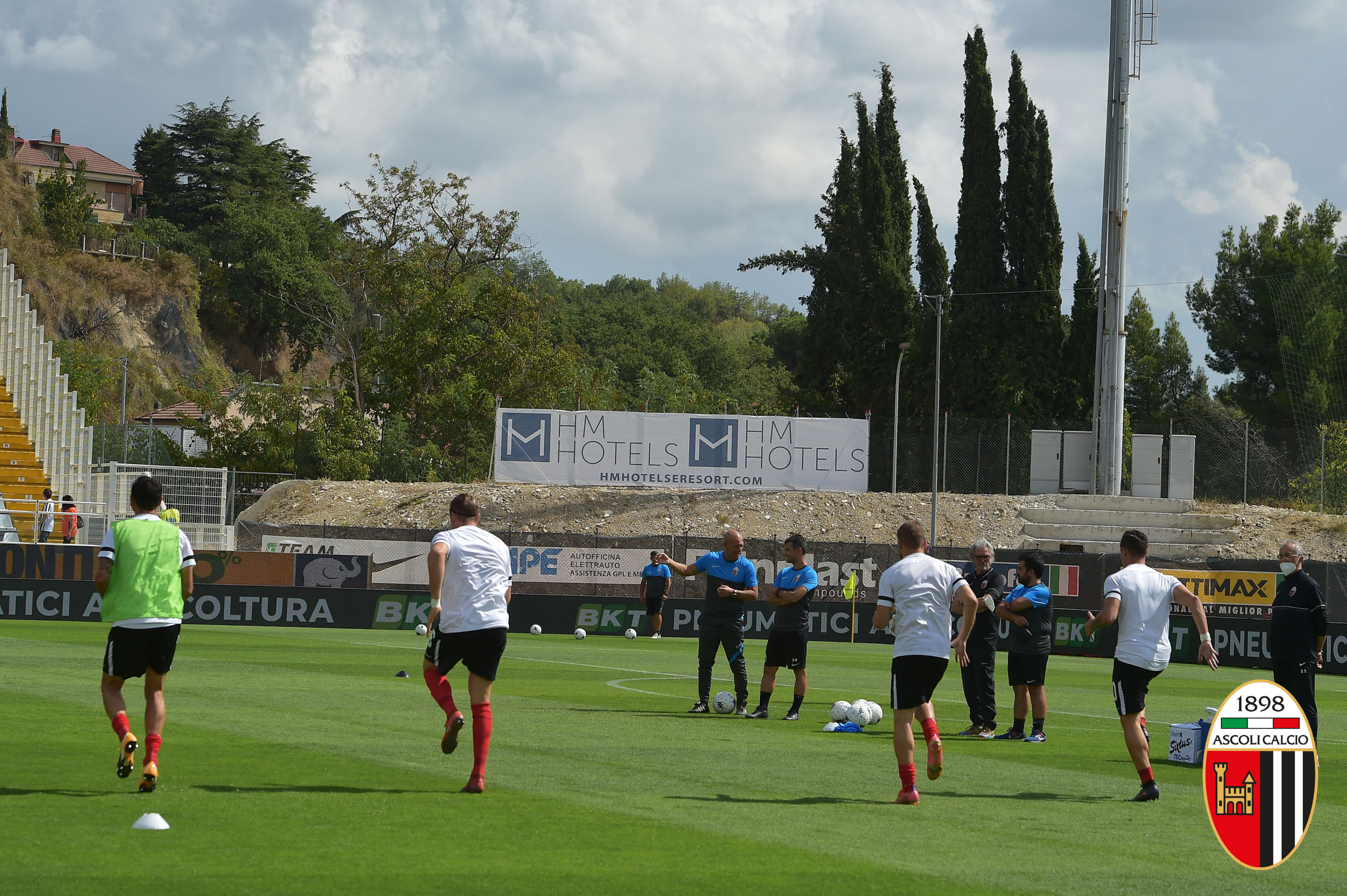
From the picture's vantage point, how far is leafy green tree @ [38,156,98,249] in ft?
284

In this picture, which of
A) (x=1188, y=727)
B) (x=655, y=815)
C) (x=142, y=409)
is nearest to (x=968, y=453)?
(x=1188, y=727)

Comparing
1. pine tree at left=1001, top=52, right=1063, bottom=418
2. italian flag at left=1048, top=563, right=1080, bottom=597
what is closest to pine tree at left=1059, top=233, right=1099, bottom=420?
pine tree at left=1001, top=52, right=1063, bottom=418

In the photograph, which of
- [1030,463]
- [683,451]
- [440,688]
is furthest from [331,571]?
[1030,463]

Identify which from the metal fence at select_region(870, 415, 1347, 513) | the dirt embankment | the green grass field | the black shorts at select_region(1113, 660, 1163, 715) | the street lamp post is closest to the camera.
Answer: the green grass field

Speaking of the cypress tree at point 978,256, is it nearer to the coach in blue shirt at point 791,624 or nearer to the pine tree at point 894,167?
the pine tree at point 894,167

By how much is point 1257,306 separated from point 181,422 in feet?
187

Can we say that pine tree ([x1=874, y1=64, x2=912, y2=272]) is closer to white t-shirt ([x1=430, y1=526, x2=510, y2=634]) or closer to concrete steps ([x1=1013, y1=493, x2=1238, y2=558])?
concrete steps ([x1=1013, y1=493, x2=1238, y2=558])

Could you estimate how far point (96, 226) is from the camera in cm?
9119

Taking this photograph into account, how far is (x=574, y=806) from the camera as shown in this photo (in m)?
9.52

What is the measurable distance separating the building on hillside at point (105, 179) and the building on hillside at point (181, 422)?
90.4 ft

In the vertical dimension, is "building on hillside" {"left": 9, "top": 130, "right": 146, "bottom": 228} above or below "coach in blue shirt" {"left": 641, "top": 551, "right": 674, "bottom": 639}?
above

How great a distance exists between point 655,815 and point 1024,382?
2103 inches

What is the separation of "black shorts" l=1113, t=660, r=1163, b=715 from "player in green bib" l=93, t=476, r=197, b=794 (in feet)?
21.9

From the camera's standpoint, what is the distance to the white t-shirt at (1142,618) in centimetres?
1042
